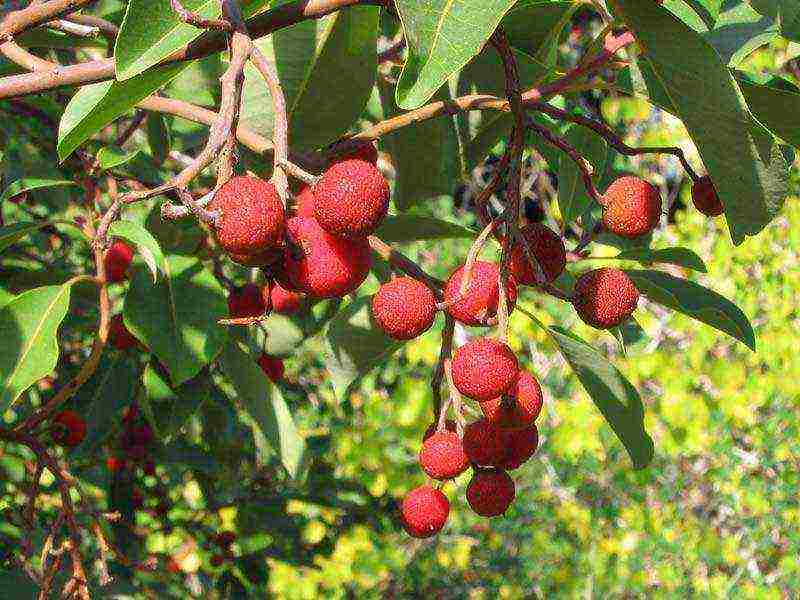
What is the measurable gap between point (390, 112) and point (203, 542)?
1.74 meters

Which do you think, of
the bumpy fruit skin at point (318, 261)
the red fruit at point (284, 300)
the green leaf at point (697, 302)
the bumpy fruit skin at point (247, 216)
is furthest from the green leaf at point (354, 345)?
the bumpy fruit skin at point (247, 216)

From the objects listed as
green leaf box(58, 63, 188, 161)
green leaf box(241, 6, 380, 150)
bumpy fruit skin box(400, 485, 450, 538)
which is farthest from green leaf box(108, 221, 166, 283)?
bumpy fruit skin box(400, 485, 450, 538)

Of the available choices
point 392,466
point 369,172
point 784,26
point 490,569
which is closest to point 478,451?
point 369,172

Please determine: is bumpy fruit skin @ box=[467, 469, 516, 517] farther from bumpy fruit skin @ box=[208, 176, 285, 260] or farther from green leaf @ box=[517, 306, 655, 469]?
bumpy fruit skin @ box=[208, 176, 285, 260]

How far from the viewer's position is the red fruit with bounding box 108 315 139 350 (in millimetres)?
1531

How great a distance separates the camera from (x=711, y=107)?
0.72 m

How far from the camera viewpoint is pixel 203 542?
2.78 m

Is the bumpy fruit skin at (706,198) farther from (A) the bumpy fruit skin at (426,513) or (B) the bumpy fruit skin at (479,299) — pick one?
(A) the bumpy fruit skin at (426,513)

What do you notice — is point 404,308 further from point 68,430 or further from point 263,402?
point 68,430

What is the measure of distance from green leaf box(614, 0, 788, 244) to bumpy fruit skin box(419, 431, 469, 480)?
41cm

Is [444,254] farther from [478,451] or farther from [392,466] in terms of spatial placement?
[478,451]

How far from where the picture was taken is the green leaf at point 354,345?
1.20 m

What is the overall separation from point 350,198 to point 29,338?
2.30ft

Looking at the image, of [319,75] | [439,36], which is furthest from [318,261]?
[319,75]
